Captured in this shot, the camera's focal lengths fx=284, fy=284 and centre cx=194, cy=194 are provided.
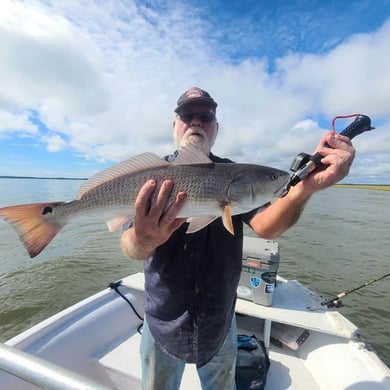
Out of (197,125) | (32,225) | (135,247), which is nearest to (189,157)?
(197,125)

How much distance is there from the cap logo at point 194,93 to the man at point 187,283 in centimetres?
122

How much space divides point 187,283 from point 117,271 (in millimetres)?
10342

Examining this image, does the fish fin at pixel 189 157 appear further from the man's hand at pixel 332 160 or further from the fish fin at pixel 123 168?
the man's hand at pixel 332 160

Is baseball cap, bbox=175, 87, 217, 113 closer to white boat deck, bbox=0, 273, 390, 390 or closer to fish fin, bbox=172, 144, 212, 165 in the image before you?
fish fin, bbox=172, 144, 212, 165

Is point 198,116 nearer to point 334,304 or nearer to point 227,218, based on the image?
point 227,218

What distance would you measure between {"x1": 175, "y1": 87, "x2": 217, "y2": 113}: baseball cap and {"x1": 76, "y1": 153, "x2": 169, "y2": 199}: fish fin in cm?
87

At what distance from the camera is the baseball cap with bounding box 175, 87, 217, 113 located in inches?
116

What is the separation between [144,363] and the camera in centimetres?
267

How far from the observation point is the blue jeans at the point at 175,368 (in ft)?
8.39

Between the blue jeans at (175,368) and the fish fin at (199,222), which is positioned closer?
the fish fin at (199,222)

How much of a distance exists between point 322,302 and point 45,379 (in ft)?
15.2

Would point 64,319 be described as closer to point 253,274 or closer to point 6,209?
point 6,209

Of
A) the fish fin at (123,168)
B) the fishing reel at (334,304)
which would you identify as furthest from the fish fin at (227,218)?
the fishing reel at (334,304)

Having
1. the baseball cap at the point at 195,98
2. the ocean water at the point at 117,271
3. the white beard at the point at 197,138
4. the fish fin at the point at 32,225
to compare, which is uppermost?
the baseball cap at the point at 195,98
